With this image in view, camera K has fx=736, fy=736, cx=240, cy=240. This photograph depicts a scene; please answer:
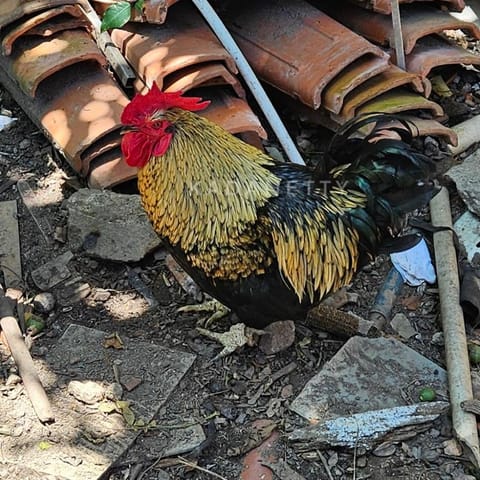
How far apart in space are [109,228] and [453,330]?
6.51 feet

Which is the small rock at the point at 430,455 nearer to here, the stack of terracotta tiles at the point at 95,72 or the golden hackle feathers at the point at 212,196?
the golden hackle feathers at the point at 212,196

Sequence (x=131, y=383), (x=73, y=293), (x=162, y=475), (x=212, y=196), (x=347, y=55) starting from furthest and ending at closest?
(x=347, y=55) → (x=73, y=293) → (x=131, y=383) → (x=212, y=196) → (x=162, y=475)

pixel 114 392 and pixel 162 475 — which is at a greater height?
pixel 114 392

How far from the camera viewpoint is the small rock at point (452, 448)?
336 cm

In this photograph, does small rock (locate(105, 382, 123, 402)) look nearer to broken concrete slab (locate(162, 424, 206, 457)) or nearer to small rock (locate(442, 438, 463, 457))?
broken concrete slab (locate(162, 424, 206, 457))

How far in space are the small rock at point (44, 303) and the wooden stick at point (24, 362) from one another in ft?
0.46

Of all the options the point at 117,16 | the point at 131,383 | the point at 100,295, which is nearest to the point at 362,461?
the point at 131,383

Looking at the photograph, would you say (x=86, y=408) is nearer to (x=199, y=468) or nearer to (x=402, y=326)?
(x=199, y=468)

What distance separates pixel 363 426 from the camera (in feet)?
11.1

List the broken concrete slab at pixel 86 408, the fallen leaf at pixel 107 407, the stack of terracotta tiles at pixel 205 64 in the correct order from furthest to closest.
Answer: the stack of terracotta tiles at pixel 205 64, the fallen leaf at pixel 107 407, the broken concrete slab at pixel 86 408

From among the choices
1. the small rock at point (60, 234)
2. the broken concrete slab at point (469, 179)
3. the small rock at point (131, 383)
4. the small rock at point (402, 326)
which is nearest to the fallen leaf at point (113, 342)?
the small rock at point (131, 383)

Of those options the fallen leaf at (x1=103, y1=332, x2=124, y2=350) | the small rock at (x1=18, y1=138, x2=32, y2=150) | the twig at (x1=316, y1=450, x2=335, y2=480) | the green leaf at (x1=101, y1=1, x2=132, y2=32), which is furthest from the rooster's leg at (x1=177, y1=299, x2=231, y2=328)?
the small rock at (x1=18, y1=138, x2=32, y2=150)

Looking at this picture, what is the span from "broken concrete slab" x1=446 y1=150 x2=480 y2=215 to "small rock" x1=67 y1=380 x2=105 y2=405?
8.06ft

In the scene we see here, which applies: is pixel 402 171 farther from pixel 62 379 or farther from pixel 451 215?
pixel 62 379
